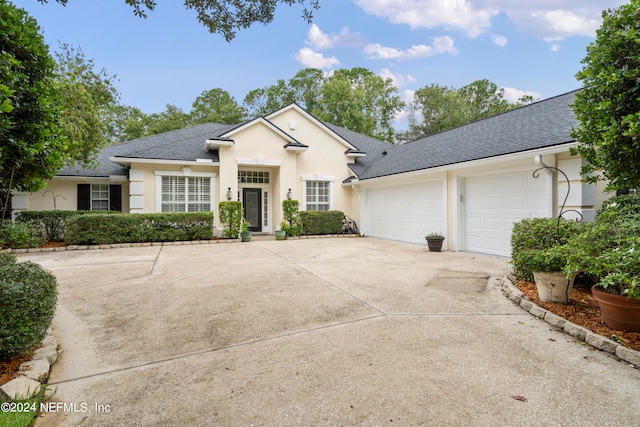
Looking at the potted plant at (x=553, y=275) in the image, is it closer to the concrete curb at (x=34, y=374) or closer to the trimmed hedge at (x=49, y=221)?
the concrete curb at (x=34, y=374)

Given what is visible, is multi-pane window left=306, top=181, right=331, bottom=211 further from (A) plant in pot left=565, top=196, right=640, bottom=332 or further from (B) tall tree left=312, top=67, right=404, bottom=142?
(B) tall tree left=312, top=67, right=404, bottom=142

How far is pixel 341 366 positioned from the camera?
113 inches

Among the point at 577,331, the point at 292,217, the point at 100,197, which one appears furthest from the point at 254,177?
the point at 577,331

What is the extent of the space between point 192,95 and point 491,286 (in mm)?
34601

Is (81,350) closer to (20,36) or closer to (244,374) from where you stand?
(244,374)

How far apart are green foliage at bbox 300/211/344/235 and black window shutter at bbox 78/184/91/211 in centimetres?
945

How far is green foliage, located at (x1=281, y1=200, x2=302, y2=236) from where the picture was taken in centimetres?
1392

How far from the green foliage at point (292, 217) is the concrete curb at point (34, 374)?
35.3 feet

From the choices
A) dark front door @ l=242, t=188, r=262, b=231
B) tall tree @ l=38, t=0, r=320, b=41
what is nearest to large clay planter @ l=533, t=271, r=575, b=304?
tall tree @ l=38, t=0, r=320, b=41

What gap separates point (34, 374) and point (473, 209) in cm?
994

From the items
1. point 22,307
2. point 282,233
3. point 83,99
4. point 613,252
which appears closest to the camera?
point 22,307

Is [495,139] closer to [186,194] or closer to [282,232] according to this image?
[282,232]

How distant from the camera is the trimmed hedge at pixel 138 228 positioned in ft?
35.1

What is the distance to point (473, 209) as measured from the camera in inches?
375
